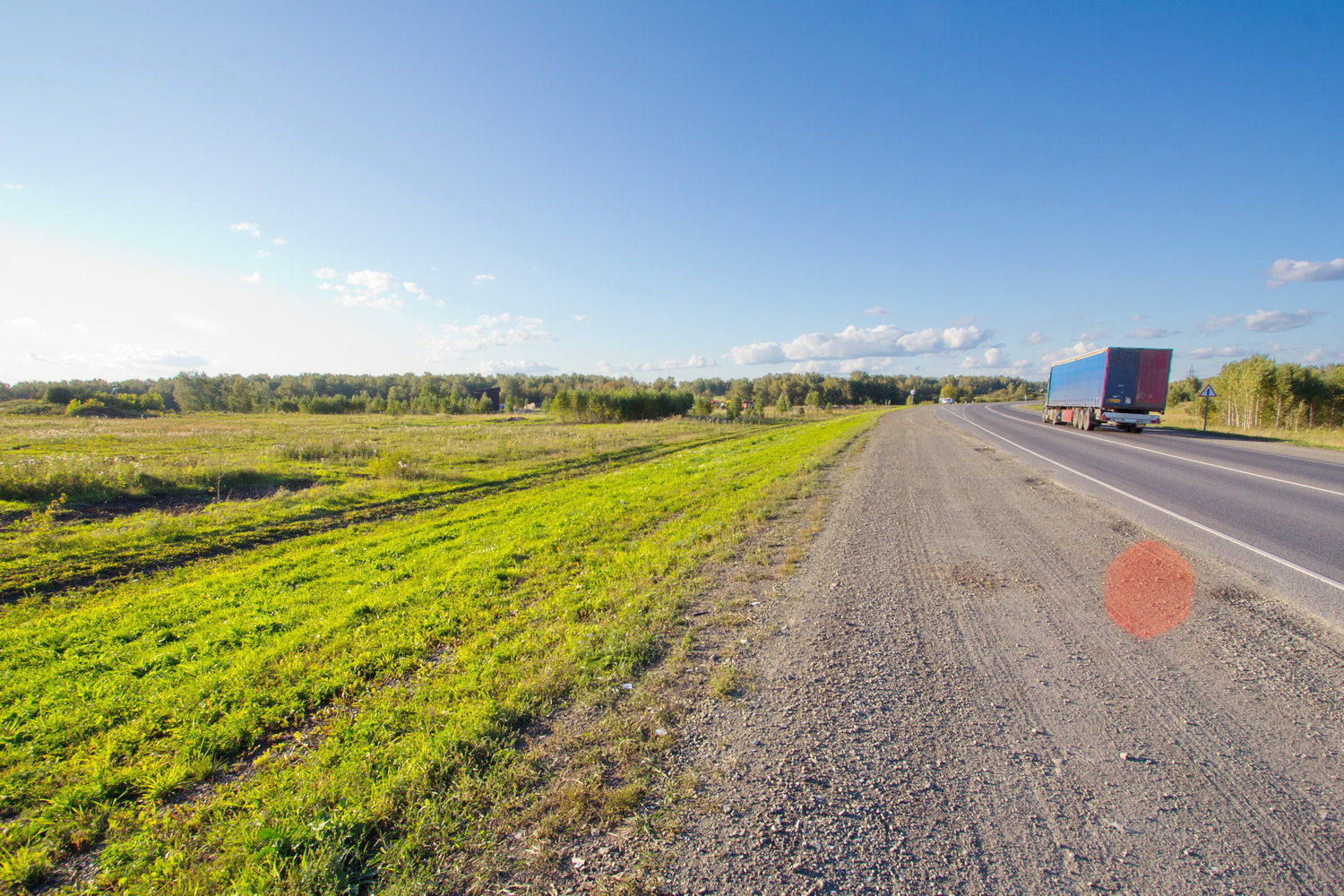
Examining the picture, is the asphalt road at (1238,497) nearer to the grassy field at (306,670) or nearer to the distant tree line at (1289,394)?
the grassy field at (306,670)

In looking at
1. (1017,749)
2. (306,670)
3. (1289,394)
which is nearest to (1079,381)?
(1289,394)

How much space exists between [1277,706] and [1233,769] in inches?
47.6

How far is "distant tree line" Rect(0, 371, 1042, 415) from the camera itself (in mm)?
82312

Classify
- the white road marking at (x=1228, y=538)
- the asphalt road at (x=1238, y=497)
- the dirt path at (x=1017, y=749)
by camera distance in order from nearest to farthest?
1. the dirt path at (x=1017, y=749)
2. the white road marking at (x=1228, y=538)
3. the asphalt road at (x=1238, y=497)

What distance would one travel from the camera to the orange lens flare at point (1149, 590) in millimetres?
5156

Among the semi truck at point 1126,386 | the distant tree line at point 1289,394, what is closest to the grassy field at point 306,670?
the semi truck at point 1126,386

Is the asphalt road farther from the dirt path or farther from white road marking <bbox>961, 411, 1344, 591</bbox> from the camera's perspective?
the dirt path

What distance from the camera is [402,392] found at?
124250 mm

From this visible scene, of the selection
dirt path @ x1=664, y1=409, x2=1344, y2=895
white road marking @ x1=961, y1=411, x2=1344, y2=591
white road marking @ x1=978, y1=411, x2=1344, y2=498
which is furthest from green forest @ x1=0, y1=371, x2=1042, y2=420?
dirt path @ x1=664, y1=409, x2=1344, y2=895

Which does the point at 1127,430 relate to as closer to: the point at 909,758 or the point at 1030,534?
the point at 1030,534

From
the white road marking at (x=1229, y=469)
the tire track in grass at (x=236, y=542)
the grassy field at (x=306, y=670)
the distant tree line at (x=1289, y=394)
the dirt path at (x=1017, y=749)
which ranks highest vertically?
the distant tree line at (x=1289, y=394)

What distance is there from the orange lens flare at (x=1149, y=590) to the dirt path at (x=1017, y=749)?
15 cm

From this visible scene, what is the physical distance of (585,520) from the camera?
1120 cm

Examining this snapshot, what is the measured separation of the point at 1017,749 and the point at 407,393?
144m
